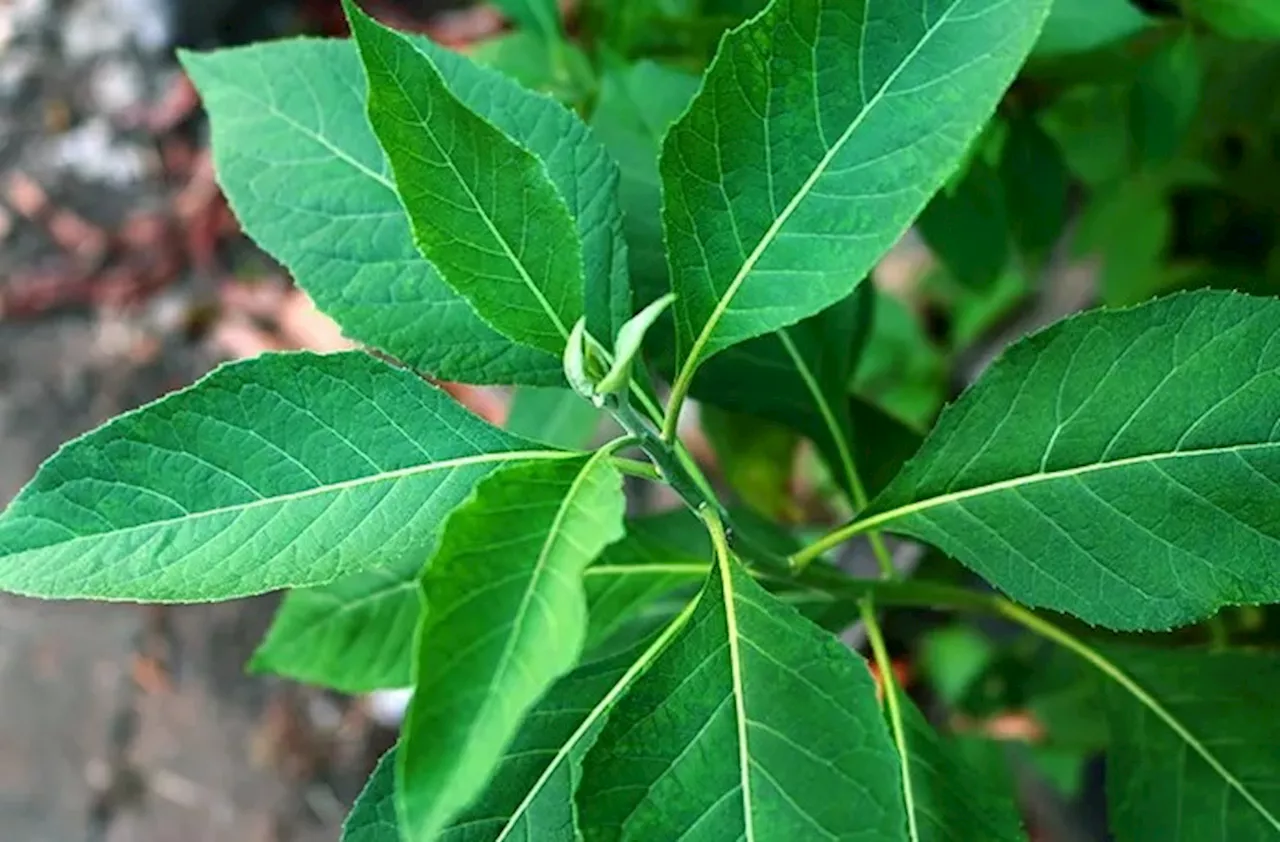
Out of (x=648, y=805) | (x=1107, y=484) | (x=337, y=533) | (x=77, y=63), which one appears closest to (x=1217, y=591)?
(x=1107, y=484)

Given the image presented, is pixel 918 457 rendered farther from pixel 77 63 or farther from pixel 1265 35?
pixel 77 63

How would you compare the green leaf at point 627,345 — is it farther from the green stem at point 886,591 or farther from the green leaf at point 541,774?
the green stem at point 886,591

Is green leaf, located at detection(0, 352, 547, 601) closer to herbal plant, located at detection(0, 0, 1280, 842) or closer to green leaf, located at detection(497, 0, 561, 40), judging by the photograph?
herbal plant, located at detection(0, 0, 1280, 842)

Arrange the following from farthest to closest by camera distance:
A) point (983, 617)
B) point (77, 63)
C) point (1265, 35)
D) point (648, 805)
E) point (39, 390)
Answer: point (77, 63)
point (39, 390)
point (983, 617)
point (1265, 35)
point (648, 805)

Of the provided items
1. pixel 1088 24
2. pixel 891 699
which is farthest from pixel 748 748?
pixel 1088 24

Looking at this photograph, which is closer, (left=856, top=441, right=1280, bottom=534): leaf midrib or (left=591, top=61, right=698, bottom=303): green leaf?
(left=856, top=441, right=1280, bottom=534): leaf midrib

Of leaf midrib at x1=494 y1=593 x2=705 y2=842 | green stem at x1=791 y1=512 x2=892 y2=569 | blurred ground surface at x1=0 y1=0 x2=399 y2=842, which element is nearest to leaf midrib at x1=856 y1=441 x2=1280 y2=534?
green stem at x1=791 y1=512 x2=892 y2=569

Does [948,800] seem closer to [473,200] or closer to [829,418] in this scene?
[829,418]

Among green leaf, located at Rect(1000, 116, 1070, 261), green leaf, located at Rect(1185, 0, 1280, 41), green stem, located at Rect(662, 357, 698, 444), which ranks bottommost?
green stem, located at Rect(662, 357, 698, 444)
